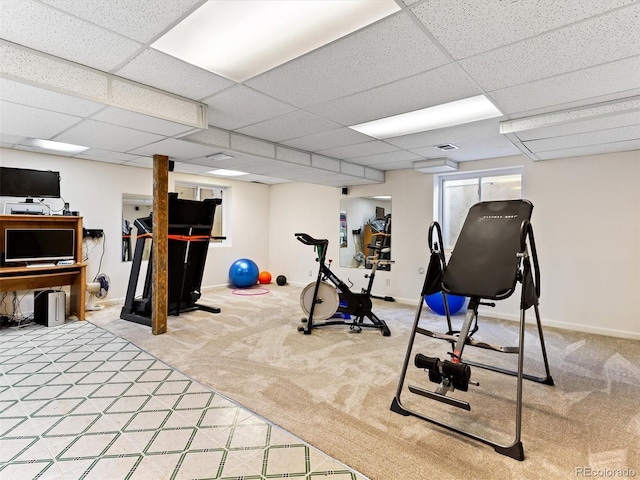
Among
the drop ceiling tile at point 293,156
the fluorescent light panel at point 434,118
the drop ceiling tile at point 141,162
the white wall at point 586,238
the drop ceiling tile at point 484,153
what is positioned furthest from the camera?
the drop ceiling tile at point 141,162

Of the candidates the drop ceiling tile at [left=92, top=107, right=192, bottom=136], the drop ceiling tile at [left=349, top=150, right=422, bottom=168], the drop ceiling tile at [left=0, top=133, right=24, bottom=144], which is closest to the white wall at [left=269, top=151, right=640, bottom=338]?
the drop ceiling tile at [left=349, top=150, right=422, bottom=168]

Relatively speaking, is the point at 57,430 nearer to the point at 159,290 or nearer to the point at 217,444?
the point at 217,444

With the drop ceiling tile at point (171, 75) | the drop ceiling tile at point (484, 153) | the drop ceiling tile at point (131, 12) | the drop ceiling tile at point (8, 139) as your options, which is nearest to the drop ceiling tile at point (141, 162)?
the drop ceiling tile at point (8, 139)

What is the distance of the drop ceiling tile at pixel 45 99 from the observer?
7.91ft

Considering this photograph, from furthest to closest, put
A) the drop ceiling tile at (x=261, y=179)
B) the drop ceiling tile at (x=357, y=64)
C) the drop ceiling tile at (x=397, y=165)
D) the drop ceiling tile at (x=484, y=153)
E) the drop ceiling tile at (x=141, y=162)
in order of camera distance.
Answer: the drop ceiling tile at (x=261, y=179), the drop ceiling tile at (x=397, y=165), the drop ceiling tile at (x=141, y=162), the drop ceiling tile at (x=484, y=153), the drop ceiling tile at (x=357, y=64)

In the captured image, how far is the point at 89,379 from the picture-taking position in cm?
299

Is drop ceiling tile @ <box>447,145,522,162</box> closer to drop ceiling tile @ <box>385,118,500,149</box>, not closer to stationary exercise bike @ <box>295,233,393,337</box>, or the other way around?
drop ceiling tile @ <box>385,118,500,149</box>

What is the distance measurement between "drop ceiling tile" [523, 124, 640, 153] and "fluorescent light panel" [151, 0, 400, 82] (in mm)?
2970

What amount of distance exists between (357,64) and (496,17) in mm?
842

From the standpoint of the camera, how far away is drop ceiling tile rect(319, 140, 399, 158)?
4.52m

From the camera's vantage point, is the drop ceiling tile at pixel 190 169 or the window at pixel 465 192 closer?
the window at pixel 465 192

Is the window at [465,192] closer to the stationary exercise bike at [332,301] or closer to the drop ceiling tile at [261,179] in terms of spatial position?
the stationary exercise bike at [332,301]

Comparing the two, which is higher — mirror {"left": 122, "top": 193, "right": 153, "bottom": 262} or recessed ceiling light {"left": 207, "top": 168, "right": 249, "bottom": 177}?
recessed ceiling light {"left": 207, "top": 168, "right": 249, "bottom": 177}

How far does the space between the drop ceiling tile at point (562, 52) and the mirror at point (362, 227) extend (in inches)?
165
